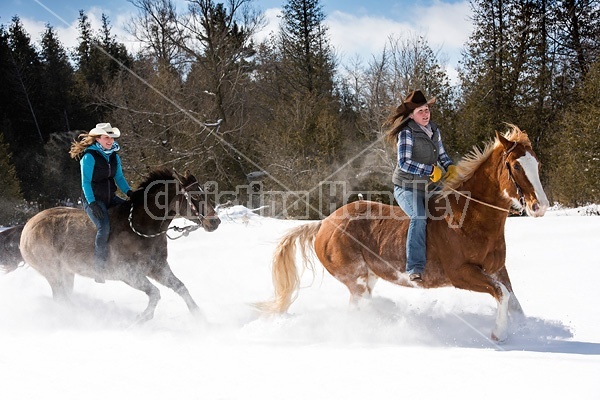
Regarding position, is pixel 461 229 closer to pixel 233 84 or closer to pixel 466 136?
pixel 466 136

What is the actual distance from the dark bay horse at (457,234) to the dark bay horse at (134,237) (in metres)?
1.46

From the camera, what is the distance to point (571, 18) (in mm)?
22891

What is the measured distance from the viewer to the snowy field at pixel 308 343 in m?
3.32

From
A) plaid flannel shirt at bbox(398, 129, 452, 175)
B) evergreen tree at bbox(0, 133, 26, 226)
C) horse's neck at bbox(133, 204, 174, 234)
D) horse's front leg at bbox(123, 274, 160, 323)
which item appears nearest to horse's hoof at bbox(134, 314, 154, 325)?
horse's front leg at bbox(123, 274, 160, 323)

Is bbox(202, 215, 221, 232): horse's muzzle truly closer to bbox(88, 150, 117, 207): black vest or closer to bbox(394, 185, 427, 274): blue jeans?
bbox(88, 150, 117, 207): black vest

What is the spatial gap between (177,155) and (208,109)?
121 inches

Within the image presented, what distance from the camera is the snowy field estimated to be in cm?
332

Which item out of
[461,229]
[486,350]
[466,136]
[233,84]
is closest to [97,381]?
[486,350]

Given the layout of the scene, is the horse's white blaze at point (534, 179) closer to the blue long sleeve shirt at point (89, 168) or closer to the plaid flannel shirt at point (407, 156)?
the plaid flannel shirt at point (407, 156)

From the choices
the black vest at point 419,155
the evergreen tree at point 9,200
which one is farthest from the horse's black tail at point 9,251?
the evergreen tree at point 9,200

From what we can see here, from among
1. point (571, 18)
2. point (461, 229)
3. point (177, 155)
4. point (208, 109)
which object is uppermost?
point (571, 18)

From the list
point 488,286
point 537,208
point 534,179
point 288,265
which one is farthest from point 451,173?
point 288,265

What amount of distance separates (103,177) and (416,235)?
417 cm

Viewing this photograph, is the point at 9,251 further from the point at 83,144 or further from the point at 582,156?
the point at 582,156
